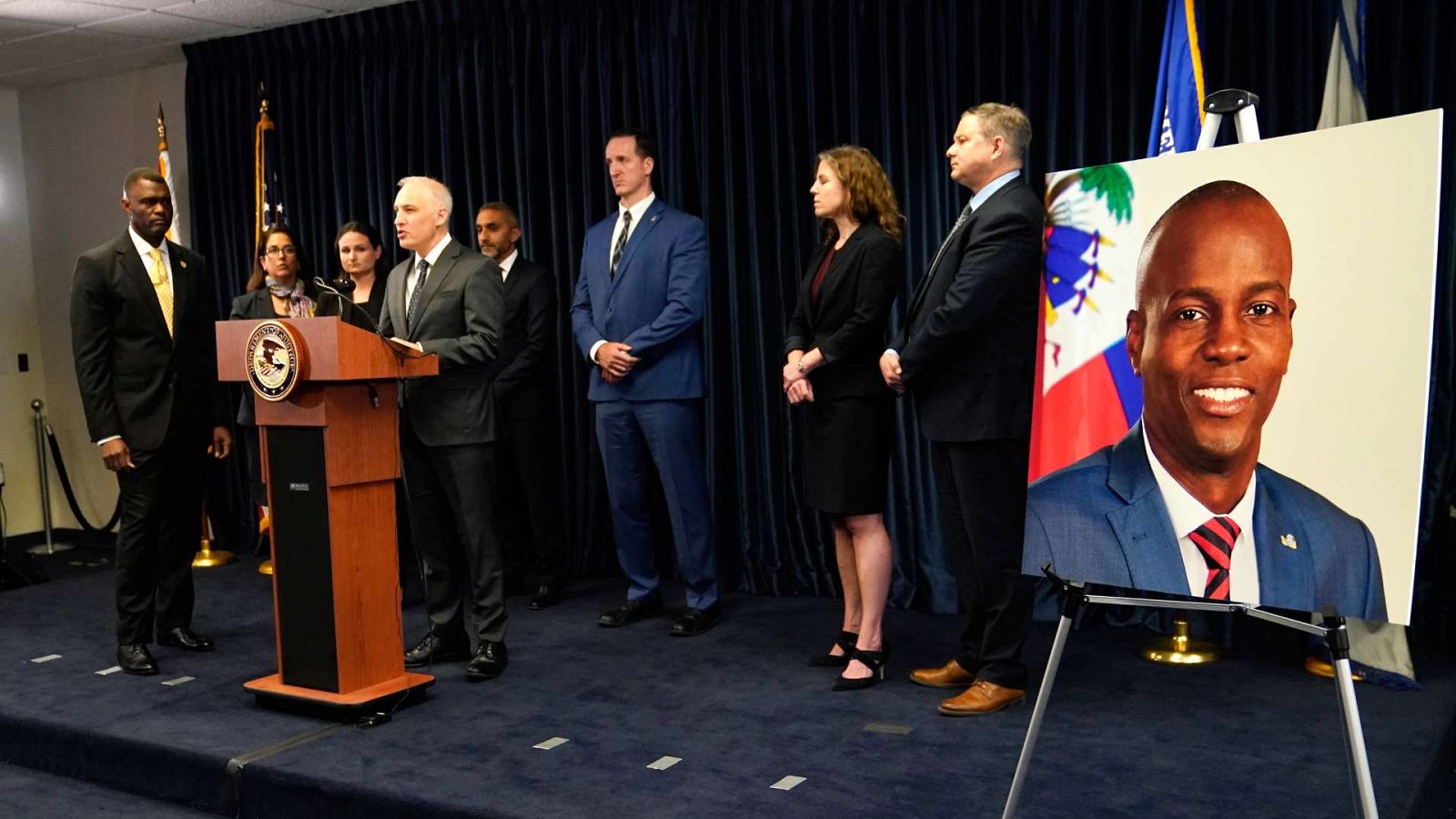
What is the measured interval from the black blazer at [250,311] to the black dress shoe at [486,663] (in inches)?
68.6

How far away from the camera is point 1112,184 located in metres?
2.45

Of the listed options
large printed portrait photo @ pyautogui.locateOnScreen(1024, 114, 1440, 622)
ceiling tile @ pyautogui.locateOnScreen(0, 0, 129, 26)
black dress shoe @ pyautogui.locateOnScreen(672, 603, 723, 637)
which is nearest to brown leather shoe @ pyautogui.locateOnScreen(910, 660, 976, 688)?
black dress shoe @ pyautogui.locateOnScreen(672, 603, 723, 637)

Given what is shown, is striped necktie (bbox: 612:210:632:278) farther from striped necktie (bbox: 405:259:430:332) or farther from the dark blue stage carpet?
the dark blue stage carpet

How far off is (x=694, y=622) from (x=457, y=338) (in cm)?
123

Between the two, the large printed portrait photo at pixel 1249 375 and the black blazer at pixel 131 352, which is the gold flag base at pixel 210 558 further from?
the large printed portrait photo at pixel 1249 375

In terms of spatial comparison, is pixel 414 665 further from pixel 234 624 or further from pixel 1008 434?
pixel 1008 434

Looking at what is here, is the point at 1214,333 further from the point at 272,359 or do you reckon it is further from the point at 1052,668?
the point at 272,359

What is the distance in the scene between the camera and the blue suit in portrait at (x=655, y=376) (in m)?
4.06

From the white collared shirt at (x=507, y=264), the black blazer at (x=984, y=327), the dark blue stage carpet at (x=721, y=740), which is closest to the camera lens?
the dark blue stage carpet at (x=721, y=740)

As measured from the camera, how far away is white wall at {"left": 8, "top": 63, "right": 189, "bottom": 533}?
6492mm

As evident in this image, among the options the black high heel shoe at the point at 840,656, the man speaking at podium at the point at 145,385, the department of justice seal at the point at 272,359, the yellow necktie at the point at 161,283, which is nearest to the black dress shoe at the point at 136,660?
the man speaking at podium at the point at 145,385

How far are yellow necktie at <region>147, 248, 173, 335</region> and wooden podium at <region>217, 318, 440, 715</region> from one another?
2.17 feet

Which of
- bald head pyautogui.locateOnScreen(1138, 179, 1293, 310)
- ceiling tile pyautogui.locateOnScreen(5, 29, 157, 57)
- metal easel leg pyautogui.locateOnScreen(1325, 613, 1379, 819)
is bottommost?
metal easel leg pyautogui.locateOnScreen(1325, 613, 1379, 819)

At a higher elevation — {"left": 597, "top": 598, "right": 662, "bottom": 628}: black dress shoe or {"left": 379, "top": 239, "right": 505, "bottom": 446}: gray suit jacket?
{"left": 379, "top": 239, "right": 505, "bottom": 446}: gray suit jacket
